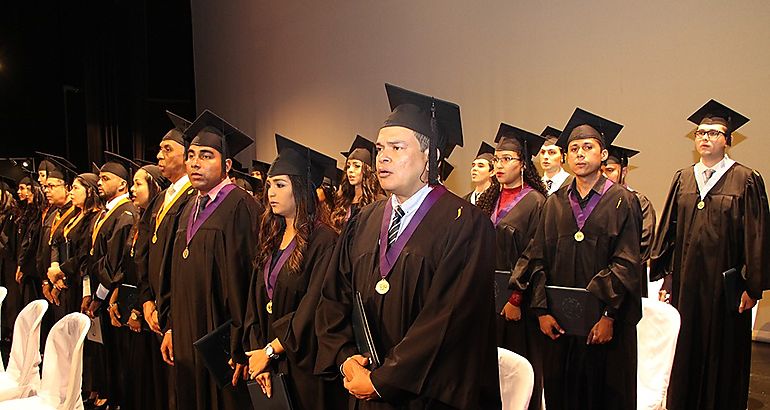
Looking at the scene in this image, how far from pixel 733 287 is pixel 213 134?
10.9ft

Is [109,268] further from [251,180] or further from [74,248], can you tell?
[251,180]

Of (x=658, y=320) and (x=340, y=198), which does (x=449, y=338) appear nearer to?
(x=658, y=320)

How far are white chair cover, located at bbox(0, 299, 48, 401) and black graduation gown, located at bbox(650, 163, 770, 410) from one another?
3.96 metres

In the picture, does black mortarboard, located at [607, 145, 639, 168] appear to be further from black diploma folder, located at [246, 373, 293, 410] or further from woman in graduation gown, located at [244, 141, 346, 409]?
black diploma folder, located at [246, 373, 293, 410]

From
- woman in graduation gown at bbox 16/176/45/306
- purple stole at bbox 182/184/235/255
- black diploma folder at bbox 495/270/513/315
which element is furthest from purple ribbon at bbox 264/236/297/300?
woman in graduation gown at bbox 16/176/45/306

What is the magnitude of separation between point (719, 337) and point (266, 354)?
308cm

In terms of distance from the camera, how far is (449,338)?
7.04 ft

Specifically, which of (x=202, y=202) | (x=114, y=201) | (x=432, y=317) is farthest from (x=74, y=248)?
(x=432, y=317)

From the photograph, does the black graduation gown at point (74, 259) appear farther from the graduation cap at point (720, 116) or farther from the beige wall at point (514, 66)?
the graduation cap at point (720, 116)

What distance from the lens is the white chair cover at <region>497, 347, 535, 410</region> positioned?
7.34 feet

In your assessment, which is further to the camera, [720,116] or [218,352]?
[720,116]

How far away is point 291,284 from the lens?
115 inches

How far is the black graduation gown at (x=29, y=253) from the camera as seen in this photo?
6.80 metres

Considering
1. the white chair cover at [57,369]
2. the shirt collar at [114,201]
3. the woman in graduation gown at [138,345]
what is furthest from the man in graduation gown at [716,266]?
the shirt collar at [114,201]
